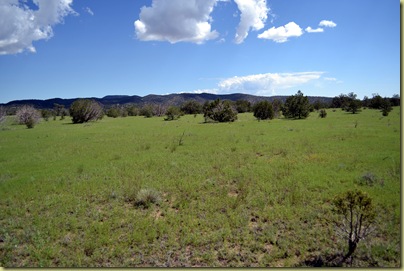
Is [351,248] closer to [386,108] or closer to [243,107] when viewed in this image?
[386,108]

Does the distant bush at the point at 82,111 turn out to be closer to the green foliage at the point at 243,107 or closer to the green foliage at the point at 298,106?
the green foliage at the point at 298,106

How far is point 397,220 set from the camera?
29.6 feet

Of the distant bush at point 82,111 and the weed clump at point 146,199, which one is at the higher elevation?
the distant bush at point 82,111

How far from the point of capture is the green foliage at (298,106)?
216 feet

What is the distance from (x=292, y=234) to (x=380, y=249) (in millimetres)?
2332

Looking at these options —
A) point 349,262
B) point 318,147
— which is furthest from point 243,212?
point 318,147

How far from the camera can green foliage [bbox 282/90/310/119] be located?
65912 millimetres

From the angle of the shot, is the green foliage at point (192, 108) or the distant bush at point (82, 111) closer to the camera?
the distant bush at point (82, 111)

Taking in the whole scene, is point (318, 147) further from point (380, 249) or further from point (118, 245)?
point (118, 245)

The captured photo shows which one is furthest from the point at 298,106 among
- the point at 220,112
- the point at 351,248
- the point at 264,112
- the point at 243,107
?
the point at 351,248

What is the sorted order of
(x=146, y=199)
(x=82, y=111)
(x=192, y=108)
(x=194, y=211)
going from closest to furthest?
(x=194, y=211)
(x=146, y=199)
(x=82, y=111)
(x=192, y=108)

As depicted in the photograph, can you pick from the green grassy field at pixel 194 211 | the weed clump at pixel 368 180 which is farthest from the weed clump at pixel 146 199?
the weed clump at pixel 368 180

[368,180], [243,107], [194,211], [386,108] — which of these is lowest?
[194,211]

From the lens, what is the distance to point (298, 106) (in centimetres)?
6612
